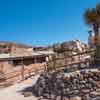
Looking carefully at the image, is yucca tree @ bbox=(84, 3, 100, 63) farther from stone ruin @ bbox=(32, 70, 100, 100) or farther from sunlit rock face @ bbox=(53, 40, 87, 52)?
sunlit rock face @ bbox=(53, 40, 87, 52)

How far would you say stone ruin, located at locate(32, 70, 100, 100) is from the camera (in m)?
11.6

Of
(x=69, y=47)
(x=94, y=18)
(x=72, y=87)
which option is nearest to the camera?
(x=72, y=87)

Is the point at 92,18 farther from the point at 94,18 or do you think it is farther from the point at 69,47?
the point at 69,47

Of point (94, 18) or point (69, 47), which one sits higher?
point (94, 18)

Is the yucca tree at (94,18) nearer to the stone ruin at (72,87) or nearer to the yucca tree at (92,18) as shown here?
the yucca tree at (92,18)

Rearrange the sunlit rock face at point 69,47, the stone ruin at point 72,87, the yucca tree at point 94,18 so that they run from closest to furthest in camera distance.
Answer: the stone ruin at point 72,87, the yucca tree at point 94,18, the sunlit rock face at point 69,47

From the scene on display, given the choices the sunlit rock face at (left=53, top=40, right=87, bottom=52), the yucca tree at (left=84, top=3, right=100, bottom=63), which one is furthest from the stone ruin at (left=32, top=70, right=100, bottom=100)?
the sunlit rock face at (left=53, top=40, right=87, bottom=52)

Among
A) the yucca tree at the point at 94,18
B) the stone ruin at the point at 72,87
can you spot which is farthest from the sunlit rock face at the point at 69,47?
the stone ruin at the point at 72,87

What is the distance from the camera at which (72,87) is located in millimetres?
12422

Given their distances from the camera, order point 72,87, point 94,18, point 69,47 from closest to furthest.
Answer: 1. point 72,87
2. point 94,18
3. point 69,47

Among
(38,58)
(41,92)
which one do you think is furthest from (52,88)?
(38,58)

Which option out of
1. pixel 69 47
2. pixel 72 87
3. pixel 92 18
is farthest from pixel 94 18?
pixel 69 47

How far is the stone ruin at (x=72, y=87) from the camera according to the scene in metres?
11.6

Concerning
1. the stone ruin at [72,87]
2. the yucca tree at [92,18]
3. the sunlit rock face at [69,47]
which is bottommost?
the stone ruin at [72,87]
